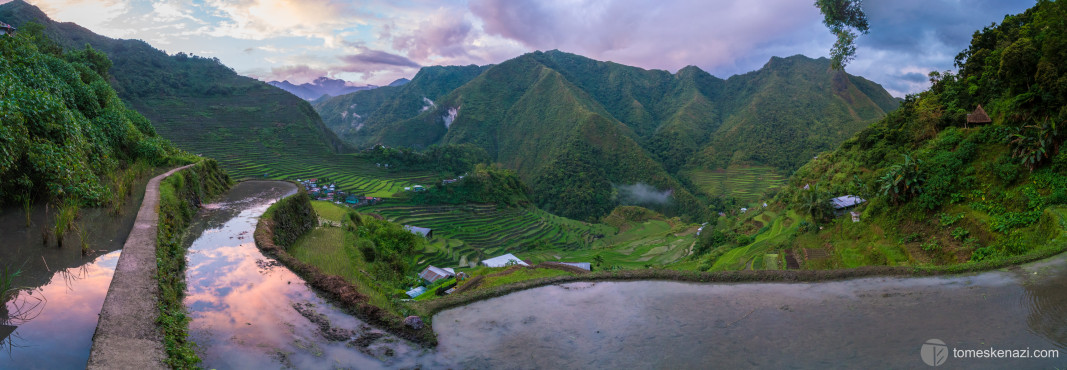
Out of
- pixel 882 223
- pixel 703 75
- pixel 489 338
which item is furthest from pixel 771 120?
pixel 489 338

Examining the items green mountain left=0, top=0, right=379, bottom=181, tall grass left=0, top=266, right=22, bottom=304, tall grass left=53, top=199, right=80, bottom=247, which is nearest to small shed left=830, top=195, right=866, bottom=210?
tall grass left=0, top=266, right=22, bottom=304

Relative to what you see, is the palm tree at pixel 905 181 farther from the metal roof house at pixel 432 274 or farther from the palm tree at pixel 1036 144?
the metal roof house at pixel 432 274

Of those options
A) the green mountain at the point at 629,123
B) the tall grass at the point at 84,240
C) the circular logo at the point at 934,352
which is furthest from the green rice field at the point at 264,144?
the circular logo at the point at 934,352

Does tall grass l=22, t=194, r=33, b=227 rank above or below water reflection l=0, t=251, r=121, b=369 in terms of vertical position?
above

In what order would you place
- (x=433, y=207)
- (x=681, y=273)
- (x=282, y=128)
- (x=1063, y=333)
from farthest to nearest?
(x=282, y=128), (x=433, y=207), (x=681, y=273), (x=1063, y=333)

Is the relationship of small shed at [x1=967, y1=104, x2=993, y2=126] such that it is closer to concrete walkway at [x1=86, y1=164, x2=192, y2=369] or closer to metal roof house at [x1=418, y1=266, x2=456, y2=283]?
metal roof house at [x1=418, y1=266, x2=456, y2=283]

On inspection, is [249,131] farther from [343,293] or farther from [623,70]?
[623,70]

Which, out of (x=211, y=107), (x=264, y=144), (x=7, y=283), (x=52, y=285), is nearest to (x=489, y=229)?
(x=264, y=144)
